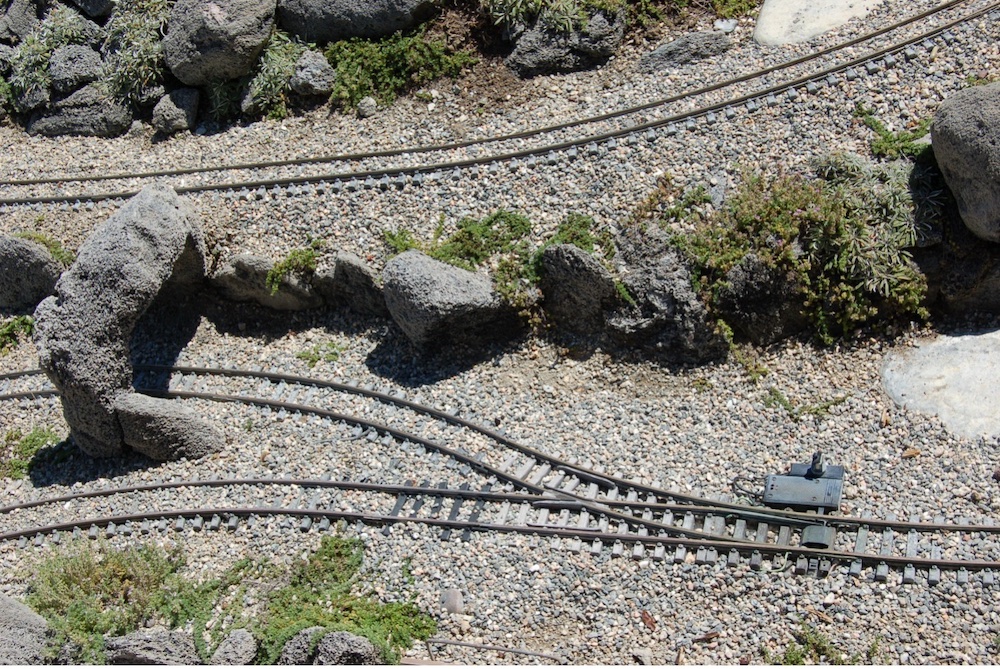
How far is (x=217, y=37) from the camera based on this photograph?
1767 centimetres

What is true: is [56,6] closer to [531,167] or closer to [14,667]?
[531,167]

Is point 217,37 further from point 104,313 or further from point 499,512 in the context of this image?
point 499,512

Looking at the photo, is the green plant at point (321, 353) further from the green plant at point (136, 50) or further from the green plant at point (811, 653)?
the green plant at point (811, 653)

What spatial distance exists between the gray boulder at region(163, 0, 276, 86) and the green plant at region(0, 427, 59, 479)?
7224 millimetres

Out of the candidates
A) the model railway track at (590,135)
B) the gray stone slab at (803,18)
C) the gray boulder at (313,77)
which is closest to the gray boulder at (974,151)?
the model railway track at (590,135)

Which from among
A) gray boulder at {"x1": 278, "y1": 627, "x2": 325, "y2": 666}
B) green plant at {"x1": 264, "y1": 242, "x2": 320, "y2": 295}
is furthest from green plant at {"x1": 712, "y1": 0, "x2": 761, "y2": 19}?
gray boulder at {"x1": 278, "y1": 627, "x2": 325, "y2": 666}

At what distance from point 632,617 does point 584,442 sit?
260 cm

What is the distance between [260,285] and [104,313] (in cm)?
260

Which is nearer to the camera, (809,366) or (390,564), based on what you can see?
(390,564)

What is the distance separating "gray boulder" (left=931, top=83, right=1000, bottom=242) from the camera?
12.5 metres

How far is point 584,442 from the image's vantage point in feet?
43.4

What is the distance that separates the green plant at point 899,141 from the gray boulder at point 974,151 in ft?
2.52

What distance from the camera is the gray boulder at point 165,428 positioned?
14.2 m

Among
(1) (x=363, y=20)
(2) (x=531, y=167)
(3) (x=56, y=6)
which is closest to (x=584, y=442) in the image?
(2) (x=531, y=167)
